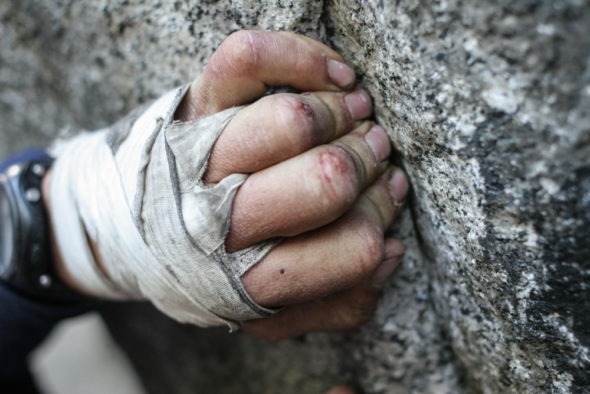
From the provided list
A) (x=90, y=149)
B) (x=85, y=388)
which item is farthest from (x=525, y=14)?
(x=85, y=388)

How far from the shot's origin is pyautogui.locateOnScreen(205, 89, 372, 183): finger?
618mm

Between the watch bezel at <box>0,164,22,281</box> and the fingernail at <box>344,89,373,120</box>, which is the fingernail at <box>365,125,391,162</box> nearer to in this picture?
the fingernail at <box>344,89,373,120</box>

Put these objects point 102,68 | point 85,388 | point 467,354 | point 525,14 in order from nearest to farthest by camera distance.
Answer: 1. point 525,14
2. point 467,354
3. point 102,68
4. point 85,388

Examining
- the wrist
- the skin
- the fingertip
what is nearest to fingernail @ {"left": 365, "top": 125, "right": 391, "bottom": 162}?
the skin

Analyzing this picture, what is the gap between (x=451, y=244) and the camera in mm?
693

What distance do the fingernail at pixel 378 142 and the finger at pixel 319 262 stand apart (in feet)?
0.27

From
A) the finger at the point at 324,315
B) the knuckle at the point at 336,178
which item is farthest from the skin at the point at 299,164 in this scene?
the finger at the point at 324,315

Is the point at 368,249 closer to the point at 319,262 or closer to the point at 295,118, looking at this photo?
the point at 319,262

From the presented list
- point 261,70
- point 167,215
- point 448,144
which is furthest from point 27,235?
point 448,144

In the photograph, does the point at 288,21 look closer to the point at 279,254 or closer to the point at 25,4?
the point at 279,254

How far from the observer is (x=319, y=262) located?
66cm

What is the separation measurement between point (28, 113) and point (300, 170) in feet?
3.12

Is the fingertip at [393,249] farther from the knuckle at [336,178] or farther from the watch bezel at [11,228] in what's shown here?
the watch bezel at [11,228]

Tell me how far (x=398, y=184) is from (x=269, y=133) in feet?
0.66
